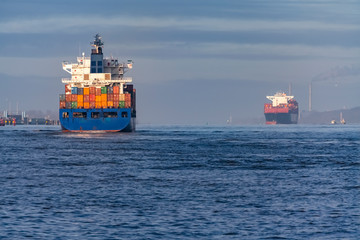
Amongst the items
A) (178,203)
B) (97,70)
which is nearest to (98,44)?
(97,70)

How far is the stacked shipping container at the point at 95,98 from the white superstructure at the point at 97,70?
13.0 feet

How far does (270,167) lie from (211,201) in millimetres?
21821

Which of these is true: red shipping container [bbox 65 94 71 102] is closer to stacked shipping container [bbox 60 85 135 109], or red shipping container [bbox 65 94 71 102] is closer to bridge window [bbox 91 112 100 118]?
stacked shipping container [bbox 60 85 135 109]

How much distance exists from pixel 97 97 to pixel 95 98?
498 millimetres

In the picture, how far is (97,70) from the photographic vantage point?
15500cm

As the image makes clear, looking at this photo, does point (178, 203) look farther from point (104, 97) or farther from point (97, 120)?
point (104, 97)

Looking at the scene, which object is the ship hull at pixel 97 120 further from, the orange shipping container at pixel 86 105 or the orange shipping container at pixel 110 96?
the orange shipping container at pixel 110 96

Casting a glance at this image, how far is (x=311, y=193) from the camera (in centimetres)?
3250

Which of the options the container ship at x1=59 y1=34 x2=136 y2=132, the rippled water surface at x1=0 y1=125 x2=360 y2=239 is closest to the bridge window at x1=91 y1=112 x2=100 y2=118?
the container ship at x1=59 y1=34 x2=136 y2=132

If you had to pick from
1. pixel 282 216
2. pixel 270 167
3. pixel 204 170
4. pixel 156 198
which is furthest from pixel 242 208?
pixel 270 167

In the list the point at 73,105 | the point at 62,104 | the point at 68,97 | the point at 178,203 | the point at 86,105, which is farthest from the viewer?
the point at 62,104

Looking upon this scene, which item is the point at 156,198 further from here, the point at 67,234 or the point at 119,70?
the point at 119,70

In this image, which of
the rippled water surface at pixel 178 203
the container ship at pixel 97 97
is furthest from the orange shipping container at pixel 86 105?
the rippled water surface at pixel 178 203

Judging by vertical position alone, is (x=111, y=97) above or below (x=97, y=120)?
above
